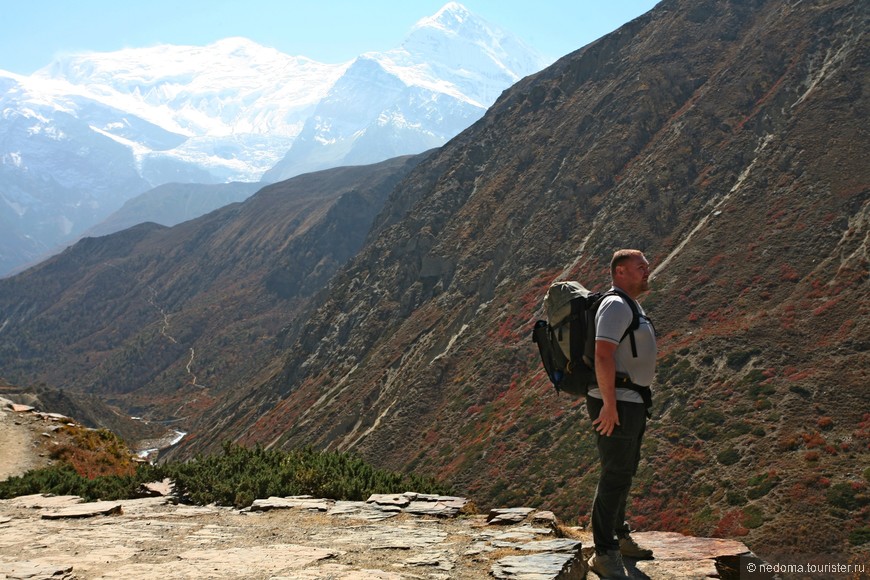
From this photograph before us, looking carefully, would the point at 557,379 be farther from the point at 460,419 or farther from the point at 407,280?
the point at 407,280

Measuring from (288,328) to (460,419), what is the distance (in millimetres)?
77038

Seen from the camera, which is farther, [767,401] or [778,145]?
[778,145]

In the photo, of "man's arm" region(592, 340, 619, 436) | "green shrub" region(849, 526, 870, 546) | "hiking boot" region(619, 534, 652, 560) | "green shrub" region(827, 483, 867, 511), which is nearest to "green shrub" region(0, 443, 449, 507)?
"hiking boot" region(619, 534, 652, 560)

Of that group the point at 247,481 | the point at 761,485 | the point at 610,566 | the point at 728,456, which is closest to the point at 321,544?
the point at 610,566

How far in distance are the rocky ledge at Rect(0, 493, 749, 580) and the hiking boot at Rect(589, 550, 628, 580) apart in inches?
8.5

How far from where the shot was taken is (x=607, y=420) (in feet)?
22.9

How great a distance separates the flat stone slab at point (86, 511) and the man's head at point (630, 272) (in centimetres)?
952

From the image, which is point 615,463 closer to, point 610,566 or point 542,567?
point 610,566

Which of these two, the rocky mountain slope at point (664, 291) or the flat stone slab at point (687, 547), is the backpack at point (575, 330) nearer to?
the flat stone slab at point (687, 547)

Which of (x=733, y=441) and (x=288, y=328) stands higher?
(x=288, y=328)

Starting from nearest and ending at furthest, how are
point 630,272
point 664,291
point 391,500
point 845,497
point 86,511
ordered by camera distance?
point 630,272 → point 391,500 → point 86,511 → point 845,497 → point 664,291

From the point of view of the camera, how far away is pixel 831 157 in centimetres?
5003

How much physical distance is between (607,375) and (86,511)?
967 centimetres

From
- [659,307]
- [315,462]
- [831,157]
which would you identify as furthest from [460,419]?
[315,462]
